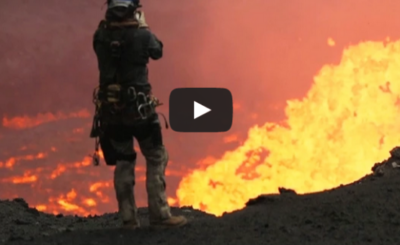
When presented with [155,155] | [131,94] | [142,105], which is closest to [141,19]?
[131,94]

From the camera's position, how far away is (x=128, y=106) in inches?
436

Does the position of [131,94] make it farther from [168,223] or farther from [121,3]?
[168,223]

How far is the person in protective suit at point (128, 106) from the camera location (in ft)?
36.3

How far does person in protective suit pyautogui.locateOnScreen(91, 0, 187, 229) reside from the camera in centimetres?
1105

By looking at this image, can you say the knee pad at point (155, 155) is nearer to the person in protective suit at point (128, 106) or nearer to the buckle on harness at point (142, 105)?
the person in protective suit at point (128, 106)

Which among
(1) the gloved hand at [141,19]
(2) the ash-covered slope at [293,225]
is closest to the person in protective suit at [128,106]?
(1) the gloved hand at [141,19]

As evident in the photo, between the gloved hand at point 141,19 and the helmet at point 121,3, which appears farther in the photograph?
the gloved hand at point 141,19

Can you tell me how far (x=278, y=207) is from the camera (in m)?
12.9

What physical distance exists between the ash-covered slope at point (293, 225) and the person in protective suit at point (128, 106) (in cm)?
62

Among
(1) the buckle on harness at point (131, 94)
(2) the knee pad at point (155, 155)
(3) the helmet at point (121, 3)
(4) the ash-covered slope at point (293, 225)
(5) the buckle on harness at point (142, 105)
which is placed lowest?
(4) the ash-covered slope at point (293, 225)

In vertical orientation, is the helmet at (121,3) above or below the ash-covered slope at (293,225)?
above

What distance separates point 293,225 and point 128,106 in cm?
344

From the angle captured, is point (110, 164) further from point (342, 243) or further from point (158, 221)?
point (342, 243)

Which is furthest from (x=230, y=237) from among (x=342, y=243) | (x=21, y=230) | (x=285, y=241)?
(x=21, y=230)
